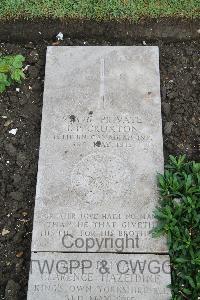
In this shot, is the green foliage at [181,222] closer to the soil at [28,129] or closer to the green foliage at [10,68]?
the soil at [28,129]

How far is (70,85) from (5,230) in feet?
4.16

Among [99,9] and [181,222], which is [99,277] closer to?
[181,222]

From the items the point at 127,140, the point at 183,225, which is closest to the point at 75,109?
the point at 127,140

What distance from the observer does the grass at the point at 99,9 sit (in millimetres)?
4426

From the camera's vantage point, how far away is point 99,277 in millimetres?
3354

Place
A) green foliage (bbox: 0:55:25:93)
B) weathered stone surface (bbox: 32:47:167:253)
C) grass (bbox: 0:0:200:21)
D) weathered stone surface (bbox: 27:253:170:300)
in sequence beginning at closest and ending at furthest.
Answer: weathered stone surface (bbox: 27:253:170:300) < weathered stone surface (bbox: 32:47:167:253) < green foliage (bbox: 0:55:25:93) < grass (bbox: 0:0:200:21)

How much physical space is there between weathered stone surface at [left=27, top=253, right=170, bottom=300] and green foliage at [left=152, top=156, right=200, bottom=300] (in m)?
0.10

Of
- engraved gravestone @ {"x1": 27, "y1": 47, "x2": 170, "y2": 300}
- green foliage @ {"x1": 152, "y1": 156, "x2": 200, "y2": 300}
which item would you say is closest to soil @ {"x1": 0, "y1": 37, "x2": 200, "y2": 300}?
engraved gravestone @ {"x1": 27, "y1": 47, "x2": 170, "y2": 300}

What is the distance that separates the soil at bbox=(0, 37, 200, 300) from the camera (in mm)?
3580

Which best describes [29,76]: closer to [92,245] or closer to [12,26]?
[12,26]

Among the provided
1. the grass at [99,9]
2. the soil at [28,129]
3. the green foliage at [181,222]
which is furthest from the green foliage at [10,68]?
the green foliage at [181,222]

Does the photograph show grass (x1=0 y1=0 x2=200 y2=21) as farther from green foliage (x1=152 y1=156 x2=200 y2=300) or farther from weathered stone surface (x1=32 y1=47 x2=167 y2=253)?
green foliage (x1=152 y1=156 x2=200 y2=300)

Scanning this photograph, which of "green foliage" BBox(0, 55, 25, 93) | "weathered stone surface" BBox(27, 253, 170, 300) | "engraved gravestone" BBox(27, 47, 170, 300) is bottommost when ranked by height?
"weathered stone surface" BBox(27, 253, 170, 300)

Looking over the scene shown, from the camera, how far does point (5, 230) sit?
365 centimetres
